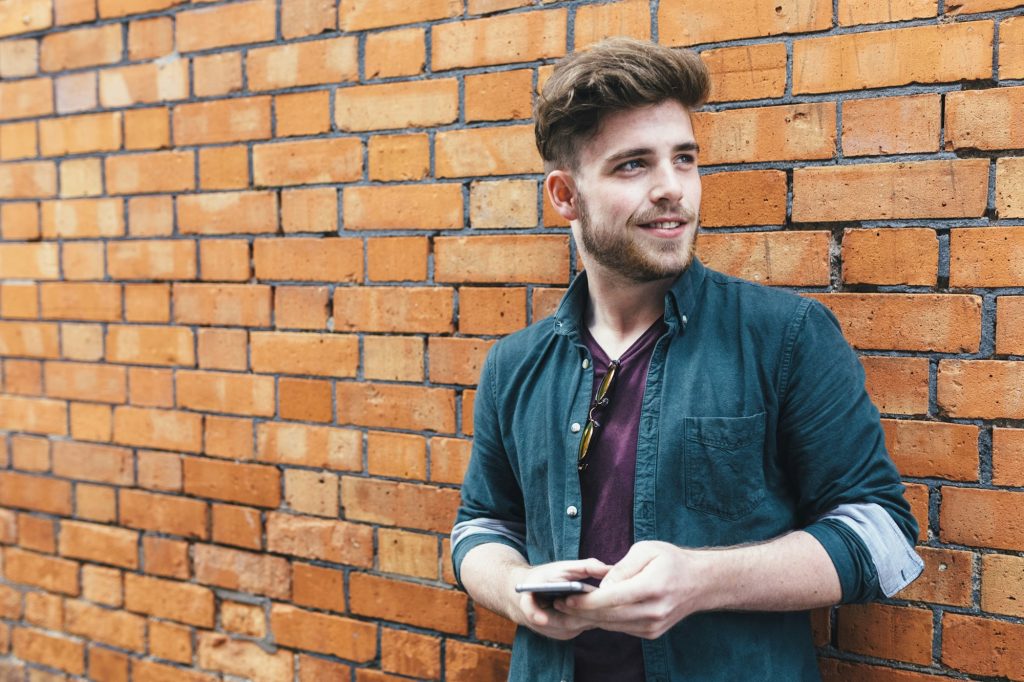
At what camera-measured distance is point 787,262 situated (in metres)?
1.78

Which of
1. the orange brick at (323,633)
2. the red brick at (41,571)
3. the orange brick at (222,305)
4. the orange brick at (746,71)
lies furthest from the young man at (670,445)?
the red brick at (41,571)

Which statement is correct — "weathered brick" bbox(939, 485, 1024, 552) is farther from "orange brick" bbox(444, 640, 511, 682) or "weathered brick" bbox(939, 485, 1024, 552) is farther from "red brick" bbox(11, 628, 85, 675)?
"red brick" bbox(11, 628, 85, 675)

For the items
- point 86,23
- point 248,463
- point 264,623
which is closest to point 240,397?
point 248,463

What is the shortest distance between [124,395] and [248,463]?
20.0 inches

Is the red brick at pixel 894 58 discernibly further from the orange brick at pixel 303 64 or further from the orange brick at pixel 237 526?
the orange brick at pixel 237 526

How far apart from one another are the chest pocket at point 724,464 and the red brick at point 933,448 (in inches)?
15.8

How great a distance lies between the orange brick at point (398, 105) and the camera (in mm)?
2088

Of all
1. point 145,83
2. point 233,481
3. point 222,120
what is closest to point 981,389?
point 233,481

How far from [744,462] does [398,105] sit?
4.16ft

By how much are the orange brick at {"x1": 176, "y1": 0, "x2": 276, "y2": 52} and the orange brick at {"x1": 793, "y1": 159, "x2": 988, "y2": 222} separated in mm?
1478

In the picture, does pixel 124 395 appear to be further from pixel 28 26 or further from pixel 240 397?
pixel 28 26

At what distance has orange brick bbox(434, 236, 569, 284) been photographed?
1997 mm

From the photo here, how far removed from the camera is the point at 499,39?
202 centimetres

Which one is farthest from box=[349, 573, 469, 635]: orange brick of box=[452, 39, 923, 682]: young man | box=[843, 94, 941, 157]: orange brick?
box=[843, 94, 941, 157]: orange brick
